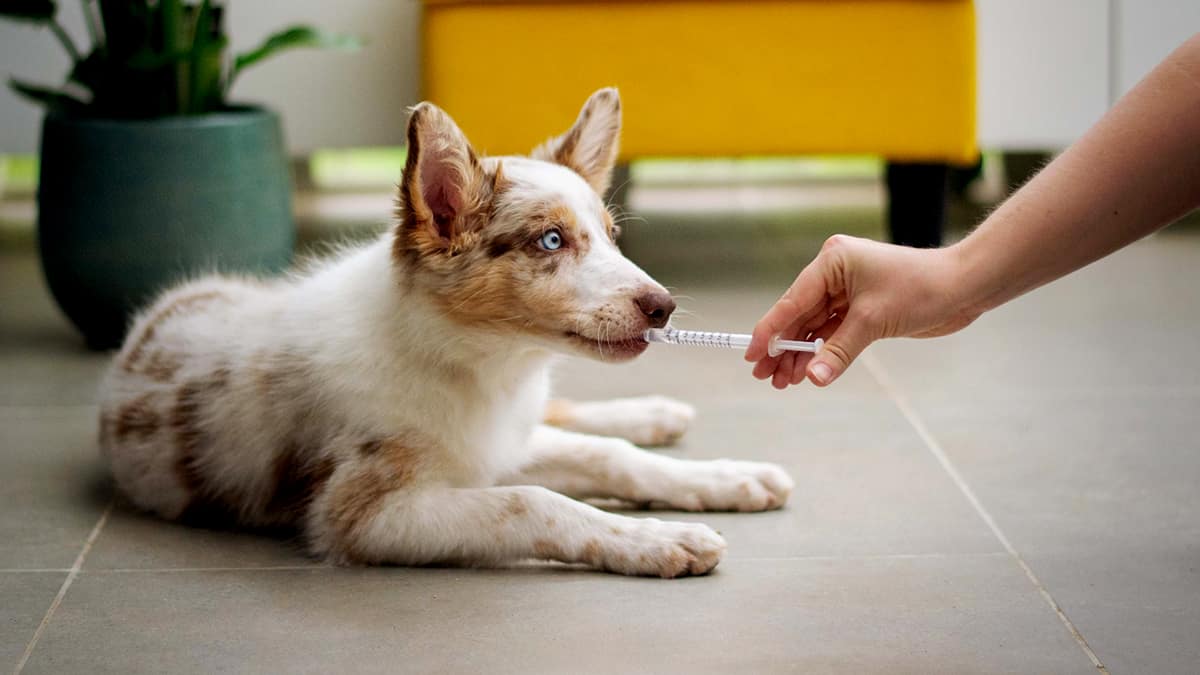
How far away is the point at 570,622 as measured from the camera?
1961 mm

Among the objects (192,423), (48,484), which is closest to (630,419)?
(192,423)

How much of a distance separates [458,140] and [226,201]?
1543 mm

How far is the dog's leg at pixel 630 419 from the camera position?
2.79 meters

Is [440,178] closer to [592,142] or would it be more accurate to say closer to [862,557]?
[592,142]

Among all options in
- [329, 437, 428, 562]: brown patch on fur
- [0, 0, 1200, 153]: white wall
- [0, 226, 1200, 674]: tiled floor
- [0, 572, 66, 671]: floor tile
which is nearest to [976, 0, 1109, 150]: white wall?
[0, 0, 1200, 153]: white wall

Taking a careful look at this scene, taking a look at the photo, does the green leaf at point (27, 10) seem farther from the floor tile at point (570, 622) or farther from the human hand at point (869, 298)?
the human hand at point (869, 298)

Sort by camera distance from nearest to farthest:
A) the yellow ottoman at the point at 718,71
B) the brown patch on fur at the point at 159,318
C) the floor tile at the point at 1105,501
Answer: the floor tile at the point at 1105,501
the brown patch on fur at the point at 159,318
the yellow ottoman at the point at 718,71

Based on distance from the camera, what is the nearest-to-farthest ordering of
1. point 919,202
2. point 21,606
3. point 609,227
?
point 21,606, point 609,227, point 919,202

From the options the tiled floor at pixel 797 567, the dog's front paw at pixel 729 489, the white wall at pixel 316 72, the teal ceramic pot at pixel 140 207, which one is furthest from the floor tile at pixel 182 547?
the white wall at pixel 316 72

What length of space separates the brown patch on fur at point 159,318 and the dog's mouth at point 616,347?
2.96 ft

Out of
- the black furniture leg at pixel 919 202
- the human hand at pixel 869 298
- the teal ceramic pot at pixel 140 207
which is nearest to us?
the human hand at pixel 869 298

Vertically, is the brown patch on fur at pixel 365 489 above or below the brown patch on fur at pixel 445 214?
below

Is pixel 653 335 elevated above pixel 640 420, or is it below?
above

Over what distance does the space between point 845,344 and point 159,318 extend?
4.49 ft
